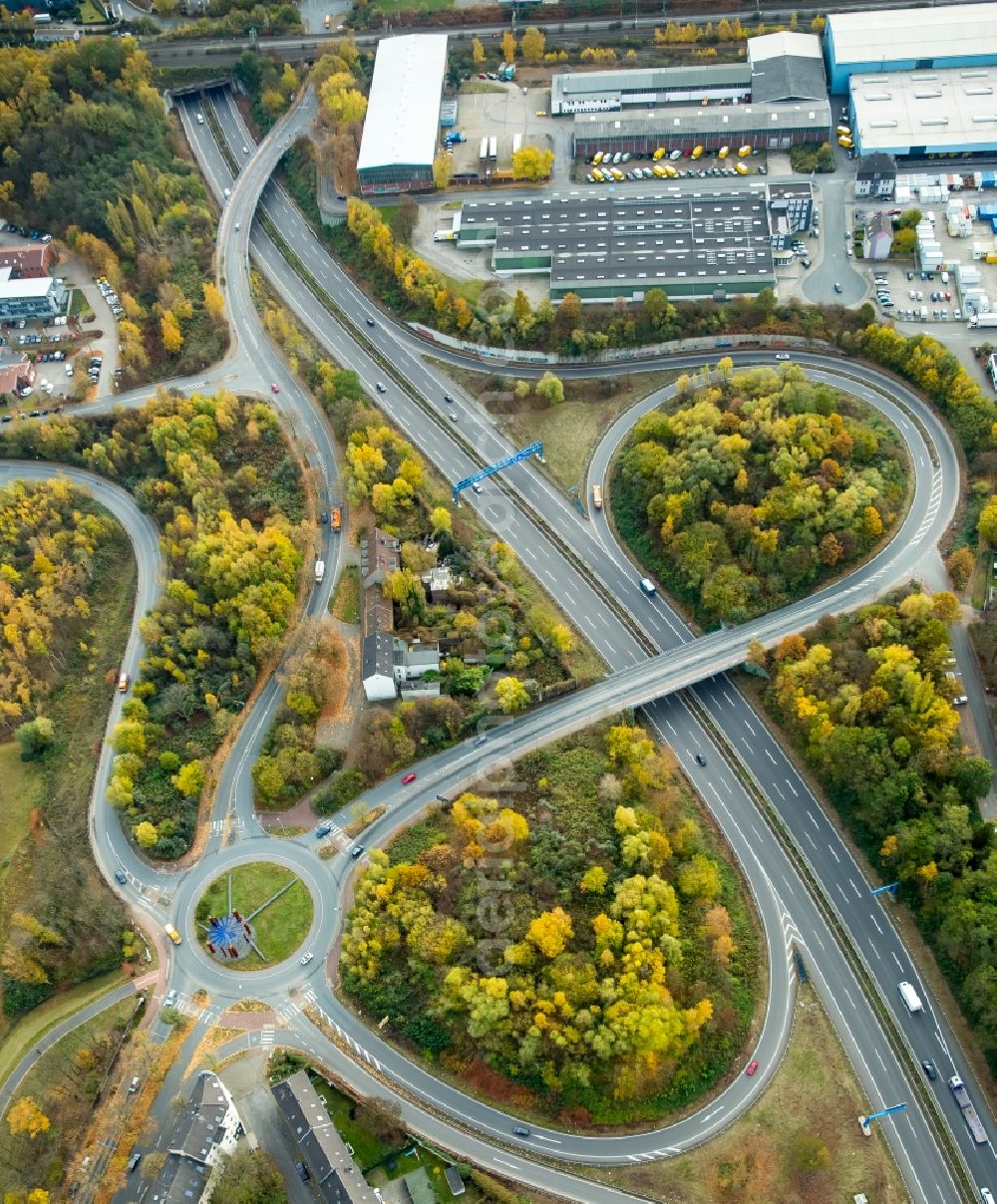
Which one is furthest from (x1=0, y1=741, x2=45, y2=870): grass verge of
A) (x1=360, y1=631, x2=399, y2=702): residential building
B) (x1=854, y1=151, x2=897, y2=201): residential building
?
(x1=854, y1=151, x2=897, y2=201): residential building

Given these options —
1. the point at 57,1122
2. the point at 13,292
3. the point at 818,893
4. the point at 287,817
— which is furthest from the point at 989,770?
the point at 13,292

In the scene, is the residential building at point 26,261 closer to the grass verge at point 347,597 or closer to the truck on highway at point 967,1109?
the grass verge at point 347,597

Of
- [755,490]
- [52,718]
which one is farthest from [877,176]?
[52,718]

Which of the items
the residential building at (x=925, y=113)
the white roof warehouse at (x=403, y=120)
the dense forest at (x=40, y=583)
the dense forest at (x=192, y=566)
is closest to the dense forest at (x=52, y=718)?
the dense forest at (x=40, y=583)

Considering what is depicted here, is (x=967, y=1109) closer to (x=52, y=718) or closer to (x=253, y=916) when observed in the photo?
(x=253, y=916)

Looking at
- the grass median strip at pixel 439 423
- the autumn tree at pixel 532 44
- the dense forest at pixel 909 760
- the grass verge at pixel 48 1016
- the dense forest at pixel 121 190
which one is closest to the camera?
the dense forest at pixel 909 760

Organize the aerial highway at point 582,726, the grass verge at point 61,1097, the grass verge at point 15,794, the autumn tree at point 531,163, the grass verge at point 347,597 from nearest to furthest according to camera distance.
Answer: the aerial highway at point 582,726
the grass verge at point 61,1097
the grass verge at point 15,794
the grass verge at point 347,597
the autumn tree at point 531,163
